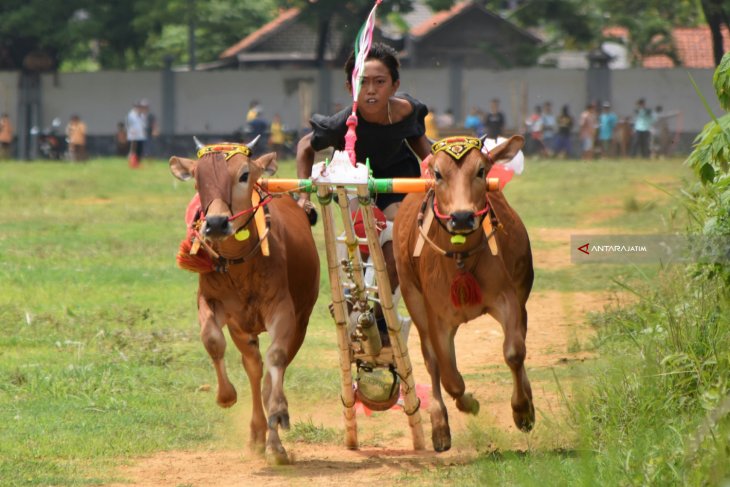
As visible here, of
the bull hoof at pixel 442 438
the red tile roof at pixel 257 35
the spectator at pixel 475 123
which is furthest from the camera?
the red tile roof at pixel 257 35

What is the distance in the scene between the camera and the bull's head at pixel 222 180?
741cm

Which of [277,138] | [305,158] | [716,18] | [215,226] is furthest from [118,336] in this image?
[277,138]

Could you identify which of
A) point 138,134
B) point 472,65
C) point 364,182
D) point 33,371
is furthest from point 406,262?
point 472,65

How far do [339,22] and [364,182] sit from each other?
37.4 m

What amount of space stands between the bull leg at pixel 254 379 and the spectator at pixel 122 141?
112 feet

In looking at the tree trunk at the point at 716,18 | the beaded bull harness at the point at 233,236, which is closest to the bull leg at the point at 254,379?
the beaded bull harness at the point at 233,236

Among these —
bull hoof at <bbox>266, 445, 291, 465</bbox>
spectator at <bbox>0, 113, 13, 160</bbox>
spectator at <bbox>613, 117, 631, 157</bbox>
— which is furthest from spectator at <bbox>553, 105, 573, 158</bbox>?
bull hoof at <bbox>266, 445, 291, 465</bbox>

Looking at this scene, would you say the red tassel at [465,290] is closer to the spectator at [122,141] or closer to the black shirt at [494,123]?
the black shirt at [494,123]

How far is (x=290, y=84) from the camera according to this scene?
42.6 m

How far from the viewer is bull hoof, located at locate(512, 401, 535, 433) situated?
25.4 feet

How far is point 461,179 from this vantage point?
7359 mm

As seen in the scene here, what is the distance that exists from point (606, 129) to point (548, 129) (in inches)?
73.2

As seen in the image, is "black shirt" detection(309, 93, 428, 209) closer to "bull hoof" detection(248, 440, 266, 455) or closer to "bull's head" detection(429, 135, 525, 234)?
"bull's head" detection(429, 135, 525, 234)

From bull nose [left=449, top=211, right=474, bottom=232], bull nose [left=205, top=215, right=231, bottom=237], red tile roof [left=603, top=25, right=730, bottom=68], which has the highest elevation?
red tile roof [left=603, top=25, right=730, bottom=68]
